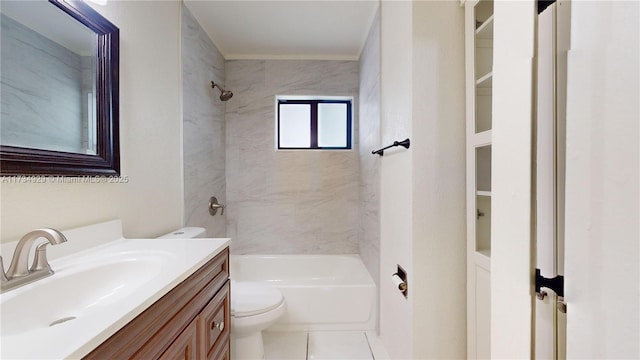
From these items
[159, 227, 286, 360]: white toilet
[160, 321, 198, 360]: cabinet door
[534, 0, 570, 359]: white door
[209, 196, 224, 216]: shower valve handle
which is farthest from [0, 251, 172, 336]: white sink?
[209, 196, 224, 216]: shower valve handle

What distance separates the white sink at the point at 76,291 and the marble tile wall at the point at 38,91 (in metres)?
0.44

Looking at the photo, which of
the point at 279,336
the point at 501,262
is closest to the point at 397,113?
the point at 501,262

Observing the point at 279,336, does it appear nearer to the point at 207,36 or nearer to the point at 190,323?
the point at 190,323

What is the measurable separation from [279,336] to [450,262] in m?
1.39

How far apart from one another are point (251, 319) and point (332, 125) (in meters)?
2.06

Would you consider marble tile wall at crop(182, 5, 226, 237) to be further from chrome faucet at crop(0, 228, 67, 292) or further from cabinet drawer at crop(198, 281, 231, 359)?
chrome faucet at crop(0, 228, 67, 292)

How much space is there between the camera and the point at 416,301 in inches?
47.1

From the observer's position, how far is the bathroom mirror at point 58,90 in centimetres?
83

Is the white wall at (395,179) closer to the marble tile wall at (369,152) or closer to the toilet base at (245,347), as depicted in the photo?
the marble tile wall at (369,152)

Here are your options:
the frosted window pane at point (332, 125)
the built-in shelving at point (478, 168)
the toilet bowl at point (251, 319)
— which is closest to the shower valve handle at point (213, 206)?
the toilet bowl at point (251, 319)

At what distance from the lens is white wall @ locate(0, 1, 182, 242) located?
92 cm

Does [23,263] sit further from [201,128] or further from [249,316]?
[201,128]

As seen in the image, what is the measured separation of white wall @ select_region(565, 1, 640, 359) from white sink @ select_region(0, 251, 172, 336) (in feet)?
2.77

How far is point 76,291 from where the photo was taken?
2.82 feet
